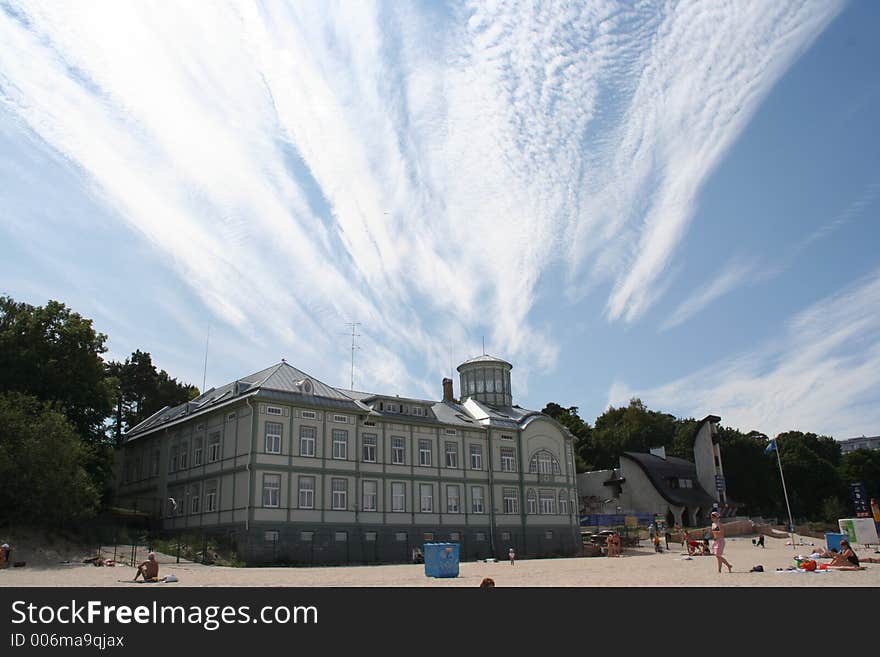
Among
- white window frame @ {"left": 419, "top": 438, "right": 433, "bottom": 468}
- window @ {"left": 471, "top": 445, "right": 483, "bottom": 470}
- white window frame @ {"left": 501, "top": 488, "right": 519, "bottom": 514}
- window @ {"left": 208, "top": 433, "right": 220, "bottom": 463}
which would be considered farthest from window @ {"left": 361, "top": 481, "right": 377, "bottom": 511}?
white window frame @ {"left": 501, "top": 488, "right": 519, "bottom": 514}

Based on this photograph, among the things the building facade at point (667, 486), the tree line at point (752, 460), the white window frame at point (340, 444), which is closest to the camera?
the white window frame at point (340, 444)

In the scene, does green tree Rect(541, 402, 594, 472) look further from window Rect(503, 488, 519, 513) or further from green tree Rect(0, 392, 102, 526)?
green tree Rect(0, 392, 102, 526)

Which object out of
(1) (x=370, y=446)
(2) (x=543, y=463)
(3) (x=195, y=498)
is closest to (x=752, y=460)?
(2) (x=543, y=463)

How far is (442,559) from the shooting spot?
88.3 ft

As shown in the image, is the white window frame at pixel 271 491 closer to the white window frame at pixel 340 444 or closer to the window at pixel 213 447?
the white window frame at pixel 340 444

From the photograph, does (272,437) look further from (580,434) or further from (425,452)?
(580,434)

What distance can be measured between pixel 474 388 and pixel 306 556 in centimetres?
2320

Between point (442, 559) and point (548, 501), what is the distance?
2830 centimetres

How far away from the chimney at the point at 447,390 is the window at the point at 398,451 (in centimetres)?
1246

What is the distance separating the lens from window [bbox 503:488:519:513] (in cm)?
5144

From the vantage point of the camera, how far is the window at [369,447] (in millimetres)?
45312

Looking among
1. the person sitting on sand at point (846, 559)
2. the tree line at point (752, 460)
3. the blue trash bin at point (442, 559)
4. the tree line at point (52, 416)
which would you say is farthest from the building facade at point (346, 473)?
→ the tree line at point (752, 460)
